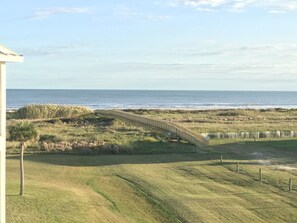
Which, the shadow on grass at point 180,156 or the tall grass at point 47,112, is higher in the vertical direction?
the tall grass at point 47,112

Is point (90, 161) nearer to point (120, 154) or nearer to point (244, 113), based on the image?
point (120, 154)

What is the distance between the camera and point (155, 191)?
2806cm

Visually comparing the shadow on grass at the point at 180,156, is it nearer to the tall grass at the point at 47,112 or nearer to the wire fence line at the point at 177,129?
the wire fence line at the point at 177,129

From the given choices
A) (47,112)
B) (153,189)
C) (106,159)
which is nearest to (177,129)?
(106,159)

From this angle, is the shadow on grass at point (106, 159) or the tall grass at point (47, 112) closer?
the shadow on grass at point (106, 159)

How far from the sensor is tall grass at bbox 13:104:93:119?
80688 mm

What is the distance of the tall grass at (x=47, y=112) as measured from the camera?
3177 inches

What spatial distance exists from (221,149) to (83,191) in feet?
66.7

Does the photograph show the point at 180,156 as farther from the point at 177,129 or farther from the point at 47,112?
the point at 47,112

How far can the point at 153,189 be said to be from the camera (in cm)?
2853

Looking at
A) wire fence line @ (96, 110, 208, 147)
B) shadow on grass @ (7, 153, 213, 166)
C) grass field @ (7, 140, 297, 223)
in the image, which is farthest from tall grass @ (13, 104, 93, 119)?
grass field @ (7, 140, 297, 223)

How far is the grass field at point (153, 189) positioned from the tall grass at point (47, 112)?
4231cm

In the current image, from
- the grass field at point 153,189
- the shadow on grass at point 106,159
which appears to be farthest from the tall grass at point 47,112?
the grass field at point 153,189

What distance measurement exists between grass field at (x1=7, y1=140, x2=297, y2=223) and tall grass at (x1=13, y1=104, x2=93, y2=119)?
42.3 m
